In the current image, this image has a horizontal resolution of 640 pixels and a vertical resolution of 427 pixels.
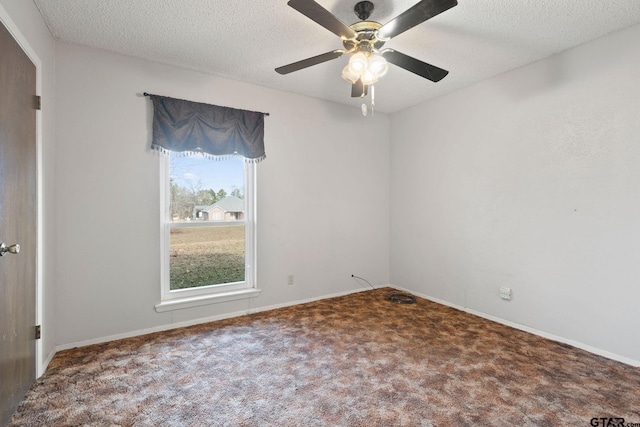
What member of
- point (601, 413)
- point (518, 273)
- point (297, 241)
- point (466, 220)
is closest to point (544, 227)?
point (518, 273)

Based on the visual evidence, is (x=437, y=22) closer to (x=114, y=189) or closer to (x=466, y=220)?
(x=466, y=220)

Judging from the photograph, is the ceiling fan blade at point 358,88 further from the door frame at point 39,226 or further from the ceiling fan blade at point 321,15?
the door frame at point 39,226

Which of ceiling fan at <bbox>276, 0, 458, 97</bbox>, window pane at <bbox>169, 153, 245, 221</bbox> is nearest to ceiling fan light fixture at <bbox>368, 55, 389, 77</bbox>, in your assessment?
ceiling fan at <bbox>276, 0, 458, 97</bbox>

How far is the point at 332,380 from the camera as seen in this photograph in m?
2.11

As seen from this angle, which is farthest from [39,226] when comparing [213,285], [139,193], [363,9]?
[363,9]

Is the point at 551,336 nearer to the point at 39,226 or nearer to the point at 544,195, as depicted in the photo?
the point at 544,195

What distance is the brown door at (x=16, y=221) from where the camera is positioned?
1.60m

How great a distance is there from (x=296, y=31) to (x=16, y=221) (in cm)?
223

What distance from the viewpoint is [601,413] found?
1.76m

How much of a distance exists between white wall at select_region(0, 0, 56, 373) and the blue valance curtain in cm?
73

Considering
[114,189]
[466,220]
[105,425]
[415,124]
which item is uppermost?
[415,124]

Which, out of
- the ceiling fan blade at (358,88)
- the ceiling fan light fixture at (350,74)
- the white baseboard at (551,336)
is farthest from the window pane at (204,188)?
the white baseboard at (551,336)

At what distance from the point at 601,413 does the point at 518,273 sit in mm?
1458

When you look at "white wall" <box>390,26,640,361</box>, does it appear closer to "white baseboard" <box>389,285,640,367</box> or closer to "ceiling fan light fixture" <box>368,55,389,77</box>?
"white baseboard" <box>389,285,640,367</box>
